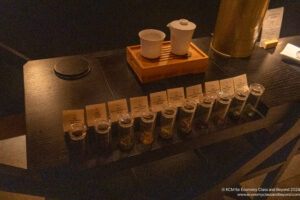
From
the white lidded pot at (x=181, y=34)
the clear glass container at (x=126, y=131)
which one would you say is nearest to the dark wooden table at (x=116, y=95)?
the clear glass container at (x=126, y=131)

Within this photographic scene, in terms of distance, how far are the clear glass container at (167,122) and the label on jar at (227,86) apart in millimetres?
254

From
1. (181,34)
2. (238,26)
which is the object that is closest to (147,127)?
(181,34)

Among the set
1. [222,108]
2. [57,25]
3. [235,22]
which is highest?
[235,22]

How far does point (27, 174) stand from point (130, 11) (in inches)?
43.2

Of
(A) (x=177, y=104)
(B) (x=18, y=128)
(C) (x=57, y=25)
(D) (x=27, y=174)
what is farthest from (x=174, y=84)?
(B) (x=18, y=128)

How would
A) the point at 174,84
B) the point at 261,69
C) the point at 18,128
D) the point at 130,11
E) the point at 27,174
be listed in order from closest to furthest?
the point at 27,174 < the point at 174,84 < the point at 261,69 < the point at 130,11 < the point at 18,128

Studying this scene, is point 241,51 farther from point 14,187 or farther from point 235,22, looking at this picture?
point 14,187

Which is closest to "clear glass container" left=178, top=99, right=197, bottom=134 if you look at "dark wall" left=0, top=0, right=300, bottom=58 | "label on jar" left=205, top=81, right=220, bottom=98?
"label on jar" left=205, top=81, right=220, bottom=98

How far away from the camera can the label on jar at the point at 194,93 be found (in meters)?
0.94

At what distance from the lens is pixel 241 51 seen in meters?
1.26

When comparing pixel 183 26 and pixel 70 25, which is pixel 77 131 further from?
pixel 70 25

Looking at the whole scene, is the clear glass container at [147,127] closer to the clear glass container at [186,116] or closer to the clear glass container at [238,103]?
the clear glass container at [186,116]

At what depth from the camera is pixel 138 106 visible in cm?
87

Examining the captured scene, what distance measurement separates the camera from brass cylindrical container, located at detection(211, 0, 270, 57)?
1094 mm
